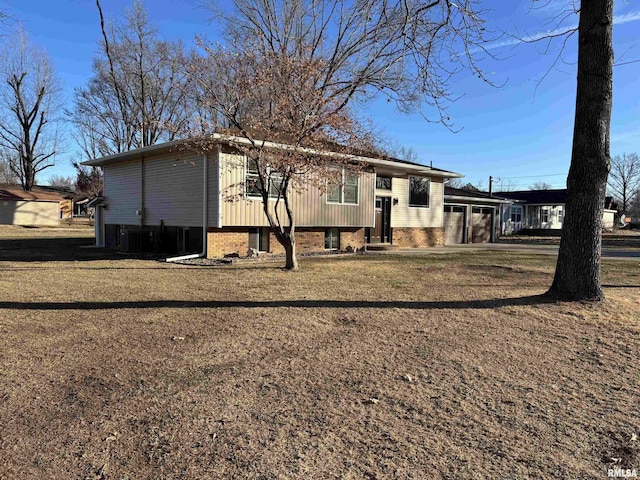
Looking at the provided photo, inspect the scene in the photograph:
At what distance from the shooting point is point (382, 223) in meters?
18.9

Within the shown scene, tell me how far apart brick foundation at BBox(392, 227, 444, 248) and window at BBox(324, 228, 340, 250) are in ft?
12.6

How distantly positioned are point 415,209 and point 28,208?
31528mm

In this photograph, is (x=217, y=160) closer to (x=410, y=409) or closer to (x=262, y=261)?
(x=262, y=261)

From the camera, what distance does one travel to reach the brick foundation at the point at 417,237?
19.5 meters

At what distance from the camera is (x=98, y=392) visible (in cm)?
331

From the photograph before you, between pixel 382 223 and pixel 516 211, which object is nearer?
pixel 382 223

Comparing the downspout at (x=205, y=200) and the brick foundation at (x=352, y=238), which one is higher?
the downspout at (x=205, y=200)

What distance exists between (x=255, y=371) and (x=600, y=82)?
19.5ft

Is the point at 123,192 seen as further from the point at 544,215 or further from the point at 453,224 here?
the point at 544,215

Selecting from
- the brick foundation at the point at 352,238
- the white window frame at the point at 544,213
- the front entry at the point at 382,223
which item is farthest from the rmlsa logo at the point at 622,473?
the white window frame at the point at 544,213

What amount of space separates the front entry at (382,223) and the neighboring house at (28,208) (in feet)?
97.8

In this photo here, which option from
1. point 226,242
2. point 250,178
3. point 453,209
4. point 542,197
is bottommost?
point 226,242

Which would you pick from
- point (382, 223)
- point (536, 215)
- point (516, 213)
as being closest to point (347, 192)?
point (382, 223)

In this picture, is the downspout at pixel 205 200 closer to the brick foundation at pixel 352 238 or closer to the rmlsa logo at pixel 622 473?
the brick foundation at pixel 352 238
